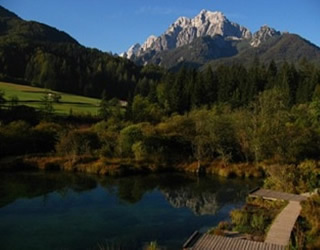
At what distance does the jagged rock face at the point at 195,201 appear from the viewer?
23252 mm

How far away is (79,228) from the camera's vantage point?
19.0m

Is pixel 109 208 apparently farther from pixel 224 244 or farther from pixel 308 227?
pixel 308 227

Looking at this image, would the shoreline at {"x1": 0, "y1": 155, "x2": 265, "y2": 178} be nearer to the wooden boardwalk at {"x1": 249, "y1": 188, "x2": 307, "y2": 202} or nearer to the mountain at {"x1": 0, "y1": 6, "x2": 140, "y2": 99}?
the wooden boardwalk at {"x1": 249, "y1": 188, "x2": 307, "y2": 202}

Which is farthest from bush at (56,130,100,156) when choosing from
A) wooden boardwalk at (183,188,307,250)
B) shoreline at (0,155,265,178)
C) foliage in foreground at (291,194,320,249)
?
foliage in foreground at (291,194,320,249)

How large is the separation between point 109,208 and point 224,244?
1059cm

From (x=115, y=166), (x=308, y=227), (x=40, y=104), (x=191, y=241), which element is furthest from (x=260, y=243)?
(x=40, y=104)

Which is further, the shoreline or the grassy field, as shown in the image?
the grassy field

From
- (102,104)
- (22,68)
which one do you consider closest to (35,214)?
(102,104)

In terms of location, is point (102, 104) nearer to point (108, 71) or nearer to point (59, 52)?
point (108, 71)

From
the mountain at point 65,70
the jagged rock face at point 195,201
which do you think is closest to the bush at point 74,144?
the jagged rock face at point 195,201

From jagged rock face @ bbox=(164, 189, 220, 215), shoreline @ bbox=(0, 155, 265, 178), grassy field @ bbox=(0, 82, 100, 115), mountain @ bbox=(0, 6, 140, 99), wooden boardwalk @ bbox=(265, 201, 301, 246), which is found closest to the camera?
wooden boardwalk @ bbox=(265, 201, 301, 246)

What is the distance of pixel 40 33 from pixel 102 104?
125m

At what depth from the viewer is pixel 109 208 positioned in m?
23.3

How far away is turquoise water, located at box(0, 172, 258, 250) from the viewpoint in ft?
57.0
